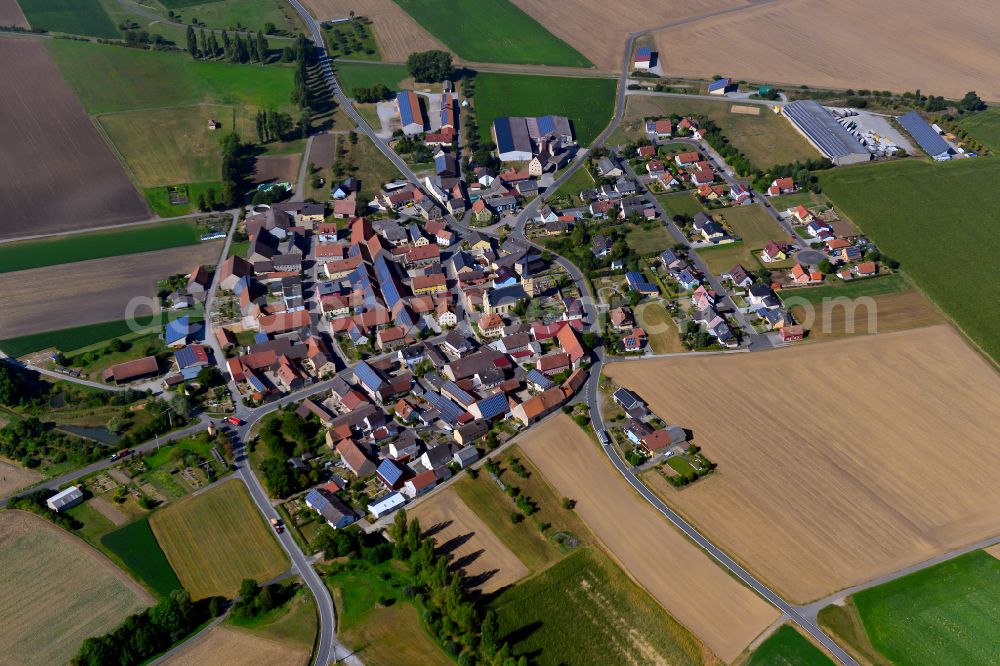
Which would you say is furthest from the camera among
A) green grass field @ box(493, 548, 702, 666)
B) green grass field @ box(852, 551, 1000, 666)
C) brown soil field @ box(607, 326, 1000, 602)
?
brown soil field @ box(607, 326, 1000, 602)

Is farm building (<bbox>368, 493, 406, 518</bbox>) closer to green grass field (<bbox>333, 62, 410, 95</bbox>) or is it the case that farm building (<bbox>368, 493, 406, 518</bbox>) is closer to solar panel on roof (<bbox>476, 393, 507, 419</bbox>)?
solar panel on roof (<bbox>476, 393, 507, 419</bbox>)

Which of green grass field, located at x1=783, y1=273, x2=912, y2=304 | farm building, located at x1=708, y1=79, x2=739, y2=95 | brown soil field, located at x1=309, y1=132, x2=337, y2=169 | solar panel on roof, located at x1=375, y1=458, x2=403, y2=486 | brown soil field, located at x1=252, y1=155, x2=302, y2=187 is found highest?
farm building, located at x1=708, y1=79, x2=739, y2=95

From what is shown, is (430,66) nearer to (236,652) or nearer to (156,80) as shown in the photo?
(156,80)

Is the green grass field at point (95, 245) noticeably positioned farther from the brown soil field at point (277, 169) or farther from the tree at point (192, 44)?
the tree at point (192, 44)

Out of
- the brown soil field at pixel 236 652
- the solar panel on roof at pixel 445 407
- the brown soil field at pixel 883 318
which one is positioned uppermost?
the brown soil field at pixel 883 318

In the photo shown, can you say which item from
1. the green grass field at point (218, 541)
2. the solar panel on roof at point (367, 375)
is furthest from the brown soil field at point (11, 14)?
the green grass field at point (218, 541)

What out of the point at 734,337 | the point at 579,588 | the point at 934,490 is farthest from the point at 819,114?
the point at 579,588

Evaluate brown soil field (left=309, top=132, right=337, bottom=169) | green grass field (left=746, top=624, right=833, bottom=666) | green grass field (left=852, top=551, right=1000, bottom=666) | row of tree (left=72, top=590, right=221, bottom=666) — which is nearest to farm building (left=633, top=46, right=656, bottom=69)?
brown soil field (left=309, top=132, right=337, bottom=169)

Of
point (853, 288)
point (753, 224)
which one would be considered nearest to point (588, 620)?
point (853, 288)
